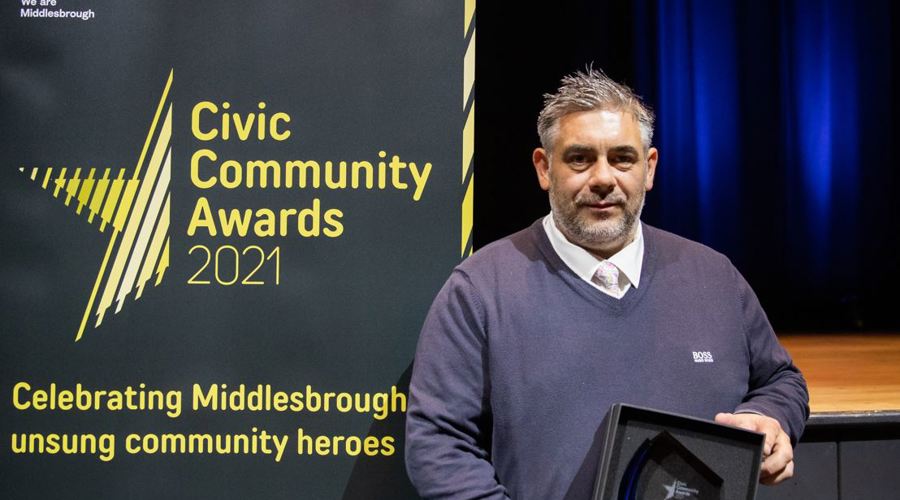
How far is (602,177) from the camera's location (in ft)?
5.06

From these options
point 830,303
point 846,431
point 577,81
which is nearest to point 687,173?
point 830,303

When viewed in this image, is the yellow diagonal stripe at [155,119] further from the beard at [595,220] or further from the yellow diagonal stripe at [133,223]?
the beard at [595,220]

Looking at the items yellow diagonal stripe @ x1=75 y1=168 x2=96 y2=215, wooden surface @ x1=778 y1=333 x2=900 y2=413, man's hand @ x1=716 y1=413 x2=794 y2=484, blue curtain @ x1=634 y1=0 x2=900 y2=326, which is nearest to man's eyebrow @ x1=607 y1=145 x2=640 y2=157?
man's hand @ x1=716 y1=413 x2=794 y2=484

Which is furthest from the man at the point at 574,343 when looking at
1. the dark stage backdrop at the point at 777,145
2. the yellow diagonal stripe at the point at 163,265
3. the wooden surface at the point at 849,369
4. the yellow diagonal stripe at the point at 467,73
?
the dark stage backdrop at the point at 777,145

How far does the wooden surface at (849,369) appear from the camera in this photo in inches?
102

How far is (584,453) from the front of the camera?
1497 mm

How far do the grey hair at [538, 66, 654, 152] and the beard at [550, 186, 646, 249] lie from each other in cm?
10

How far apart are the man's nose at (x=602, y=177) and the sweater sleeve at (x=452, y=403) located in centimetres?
26

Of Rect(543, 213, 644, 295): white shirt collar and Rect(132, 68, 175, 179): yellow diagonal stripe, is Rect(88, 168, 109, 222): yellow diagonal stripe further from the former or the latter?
Rect(543, 213, 644, 295): white shirt collar

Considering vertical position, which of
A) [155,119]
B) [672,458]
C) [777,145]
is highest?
[777,145]

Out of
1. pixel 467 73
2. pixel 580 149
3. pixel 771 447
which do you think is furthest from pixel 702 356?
pixel 467 73

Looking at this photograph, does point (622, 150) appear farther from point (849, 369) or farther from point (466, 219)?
point (849, 369)

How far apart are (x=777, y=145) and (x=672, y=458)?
16.6 ft

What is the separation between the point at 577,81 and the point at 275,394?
0.73m
